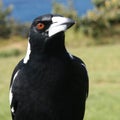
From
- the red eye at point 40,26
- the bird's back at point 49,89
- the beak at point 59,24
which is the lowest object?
the bird's back at point 49,89

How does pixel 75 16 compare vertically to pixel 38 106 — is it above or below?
above

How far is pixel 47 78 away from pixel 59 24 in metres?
0.40

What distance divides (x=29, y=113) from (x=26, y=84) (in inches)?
8.9

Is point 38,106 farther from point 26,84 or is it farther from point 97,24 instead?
→ point 97,24

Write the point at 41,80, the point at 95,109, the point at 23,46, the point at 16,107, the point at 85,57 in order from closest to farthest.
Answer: the point at 41,80 → the point at 16,107 → the point at 95,109 → the point at 85,57 → the point at 23,46

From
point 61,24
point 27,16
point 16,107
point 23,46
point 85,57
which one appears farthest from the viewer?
point 27,16

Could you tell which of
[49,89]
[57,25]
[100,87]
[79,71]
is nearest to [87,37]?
[100,87]

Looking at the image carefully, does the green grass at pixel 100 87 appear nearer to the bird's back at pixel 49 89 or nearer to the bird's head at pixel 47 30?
the bird's back at pixel 49 89

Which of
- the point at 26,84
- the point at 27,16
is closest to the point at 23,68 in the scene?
the point at 26,84

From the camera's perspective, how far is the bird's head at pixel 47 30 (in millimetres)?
3039

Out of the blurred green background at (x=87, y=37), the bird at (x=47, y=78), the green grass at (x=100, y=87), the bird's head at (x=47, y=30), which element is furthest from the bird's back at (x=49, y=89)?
the blurred green background at (x=87, y=37)

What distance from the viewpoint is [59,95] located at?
330 centimetres

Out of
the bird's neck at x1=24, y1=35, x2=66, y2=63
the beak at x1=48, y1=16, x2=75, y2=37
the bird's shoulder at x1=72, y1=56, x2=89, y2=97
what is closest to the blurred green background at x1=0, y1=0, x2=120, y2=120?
the bird's shoulder at x1=72, y1=56, x2=89, y2=97

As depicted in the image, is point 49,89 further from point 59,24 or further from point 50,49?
point 59,24
